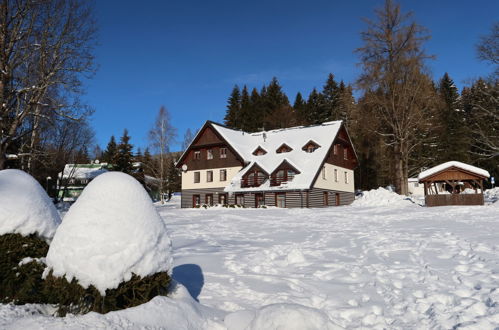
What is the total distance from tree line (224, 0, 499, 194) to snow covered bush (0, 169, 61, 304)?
2587cm

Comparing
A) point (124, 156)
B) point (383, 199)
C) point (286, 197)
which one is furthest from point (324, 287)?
point (124, 156)

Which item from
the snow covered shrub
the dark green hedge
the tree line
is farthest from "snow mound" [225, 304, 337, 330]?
the tree line

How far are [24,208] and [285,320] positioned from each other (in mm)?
3605

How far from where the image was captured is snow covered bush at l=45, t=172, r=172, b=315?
12.5 feet

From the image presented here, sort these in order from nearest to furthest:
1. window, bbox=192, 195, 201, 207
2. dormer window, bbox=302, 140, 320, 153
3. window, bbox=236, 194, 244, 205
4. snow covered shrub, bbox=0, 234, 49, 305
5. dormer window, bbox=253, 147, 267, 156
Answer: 1. snow covered shrub, bbox=0, 234, 49, 305
2. dormer window, bbox=302, 140, 320, 153
3. window, bbox=236, 194, 244, 205
4. dormer window, bbox=253, 147, 267, 156
5. window, bbox=192, 195, 201, 207

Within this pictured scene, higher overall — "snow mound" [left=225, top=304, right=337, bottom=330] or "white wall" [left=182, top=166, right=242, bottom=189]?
"white wall" [left=182, top=166, right=242, bottom=189]

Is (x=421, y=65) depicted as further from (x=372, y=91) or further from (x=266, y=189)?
(x=266, y=189)

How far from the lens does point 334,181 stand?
37.5 meters

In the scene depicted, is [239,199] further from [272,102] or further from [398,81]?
[272,102]

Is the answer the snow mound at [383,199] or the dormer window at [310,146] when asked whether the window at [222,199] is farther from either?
the snow mound at [383,199]

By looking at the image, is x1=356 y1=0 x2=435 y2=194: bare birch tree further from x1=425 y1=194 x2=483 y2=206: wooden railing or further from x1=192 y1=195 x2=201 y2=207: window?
x1=192 y1=195 x2=201 y2=207: window

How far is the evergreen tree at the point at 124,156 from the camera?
48031mm

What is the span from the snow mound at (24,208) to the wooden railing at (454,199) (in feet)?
87.9

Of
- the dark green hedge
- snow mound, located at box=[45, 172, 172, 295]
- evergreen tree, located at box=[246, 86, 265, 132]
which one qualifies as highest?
evergreen tree, located at box=[246, 86, 265, 132]
